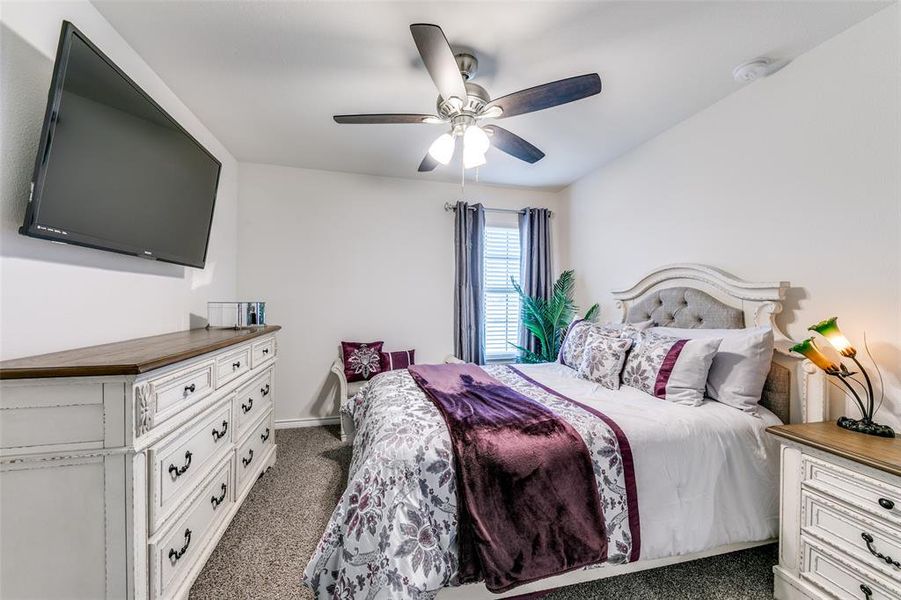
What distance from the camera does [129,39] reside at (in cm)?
171

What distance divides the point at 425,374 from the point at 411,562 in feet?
3.94

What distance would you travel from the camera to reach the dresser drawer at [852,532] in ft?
3.75

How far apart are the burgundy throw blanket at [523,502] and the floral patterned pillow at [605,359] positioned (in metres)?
0.81

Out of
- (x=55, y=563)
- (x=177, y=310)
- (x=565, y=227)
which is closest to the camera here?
(x=55, y=563)

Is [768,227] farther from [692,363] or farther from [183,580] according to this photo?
[183,580]

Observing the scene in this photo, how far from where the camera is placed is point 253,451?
7.09ft

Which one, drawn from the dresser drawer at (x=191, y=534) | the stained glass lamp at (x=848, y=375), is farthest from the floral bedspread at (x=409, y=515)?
the stained glass lamp at (x=848, y=375)

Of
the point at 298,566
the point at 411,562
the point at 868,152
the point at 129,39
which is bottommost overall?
the point at 298,566

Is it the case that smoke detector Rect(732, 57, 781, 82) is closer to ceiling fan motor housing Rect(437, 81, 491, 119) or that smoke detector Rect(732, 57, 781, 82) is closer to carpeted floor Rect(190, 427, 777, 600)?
ceiling fan motor housing Rect(437, 81, 491, 119)

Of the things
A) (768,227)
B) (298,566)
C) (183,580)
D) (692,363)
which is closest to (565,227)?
(768,227)

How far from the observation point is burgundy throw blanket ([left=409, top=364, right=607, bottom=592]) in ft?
3.99

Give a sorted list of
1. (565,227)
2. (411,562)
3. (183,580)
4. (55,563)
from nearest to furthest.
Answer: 1. (55,563)
2. (411,562)
3. (183,580)
4. (565,227)

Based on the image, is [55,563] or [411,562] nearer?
[55,563]

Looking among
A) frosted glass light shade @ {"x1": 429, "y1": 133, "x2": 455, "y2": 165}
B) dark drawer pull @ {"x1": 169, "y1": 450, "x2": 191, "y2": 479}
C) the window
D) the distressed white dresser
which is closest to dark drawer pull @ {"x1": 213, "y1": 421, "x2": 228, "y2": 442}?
dark drawer pull @ {"x1": 169, "y1": 450, "x2": 191, "y2": 479}
